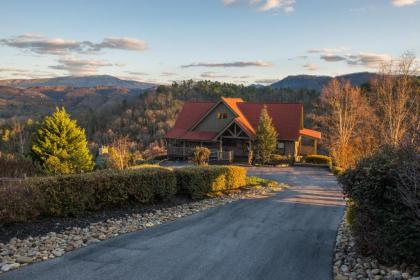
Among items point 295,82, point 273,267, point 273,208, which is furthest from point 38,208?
point 295,82

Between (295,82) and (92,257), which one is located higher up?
(295,82)

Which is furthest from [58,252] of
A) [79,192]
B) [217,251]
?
[217,251]

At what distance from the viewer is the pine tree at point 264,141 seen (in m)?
31.7

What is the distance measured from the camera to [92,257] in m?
7.36

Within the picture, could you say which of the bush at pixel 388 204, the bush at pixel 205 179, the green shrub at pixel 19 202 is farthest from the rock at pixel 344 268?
the green shrub at pixel 19 202

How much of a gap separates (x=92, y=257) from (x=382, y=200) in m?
6.55

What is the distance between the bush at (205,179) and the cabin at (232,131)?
16.3m

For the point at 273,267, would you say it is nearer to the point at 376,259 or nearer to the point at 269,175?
the point at 376,259

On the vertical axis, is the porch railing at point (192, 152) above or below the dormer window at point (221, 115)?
below

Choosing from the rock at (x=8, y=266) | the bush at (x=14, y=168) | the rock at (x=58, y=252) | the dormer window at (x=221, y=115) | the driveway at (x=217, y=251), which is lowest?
the driveway at (x=217, y=251)

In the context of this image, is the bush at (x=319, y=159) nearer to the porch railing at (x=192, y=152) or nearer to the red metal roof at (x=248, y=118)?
the red metal roof at (x=248, y=118)

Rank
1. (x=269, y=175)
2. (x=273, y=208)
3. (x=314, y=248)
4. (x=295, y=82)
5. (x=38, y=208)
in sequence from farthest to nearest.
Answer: (x=295, y=82) → (x=269, y=175) → (x=273, y=208) → (x=38, y=208) → (x=314, y=248)

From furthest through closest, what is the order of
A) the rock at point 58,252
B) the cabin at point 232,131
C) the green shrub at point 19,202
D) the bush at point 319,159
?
the cabin at point 232,131, the bush at point 319,159, the green shrub at point 19,202, the rock at point 58,252

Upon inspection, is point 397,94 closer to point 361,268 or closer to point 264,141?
point 264,141
